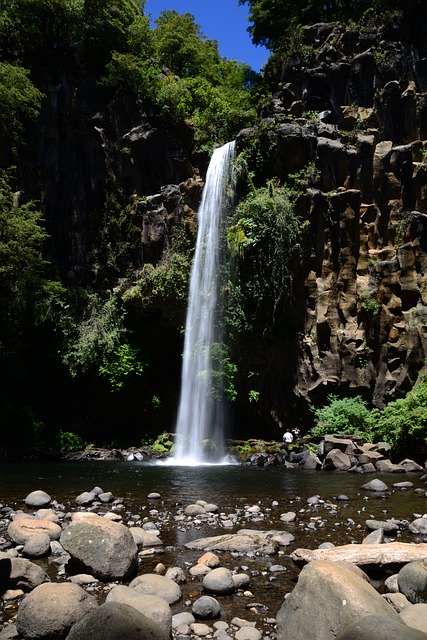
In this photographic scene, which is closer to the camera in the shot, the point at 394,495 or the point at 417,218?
the point at 394,495

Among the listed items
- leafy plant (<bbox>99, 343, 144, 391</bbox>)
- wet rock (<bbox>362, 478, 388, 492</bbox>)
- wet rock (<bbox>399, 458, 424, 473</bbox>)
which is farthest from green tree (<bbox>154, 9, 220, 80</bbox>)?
wet rock (<bbox>362, 478, 388, 492</bbox>)

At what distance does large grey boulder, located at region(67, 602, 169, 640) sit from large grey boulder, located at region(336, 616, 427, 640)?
56.9 inches

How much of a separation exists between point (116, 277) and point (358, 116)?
528 inches

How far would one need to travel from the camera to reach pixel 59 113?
26.2m

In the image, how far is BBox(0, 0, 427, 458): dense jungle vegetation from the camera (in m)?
22.0

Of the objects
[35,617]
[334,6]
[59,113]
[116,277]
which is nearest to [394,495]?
[35,617]

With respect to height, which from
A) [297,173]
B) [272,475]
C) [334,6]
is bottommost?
[272,475]

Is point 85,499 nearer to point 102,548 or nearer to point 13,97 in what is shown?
point 102,548

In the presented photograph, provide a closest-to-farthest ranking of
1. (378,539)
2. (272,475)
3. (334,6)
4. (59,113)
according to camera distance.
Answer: (378,539) → (272,475) → (59,113) → (334,6)

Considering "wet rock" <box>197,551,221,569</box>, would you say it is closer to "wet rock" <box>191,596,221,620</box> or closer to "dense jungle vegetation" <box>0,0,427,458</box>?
"wet rock" <box>191,596,221,620</box>

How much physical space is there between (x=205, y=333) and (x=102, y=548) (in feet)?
56.0

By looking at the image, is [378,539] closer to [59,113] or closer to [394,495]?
[394,495]

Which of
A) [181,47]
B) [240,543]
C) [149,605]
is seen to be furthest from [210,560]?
[181,47]

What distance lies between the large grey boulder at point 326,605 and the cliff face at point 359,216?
636 inches
